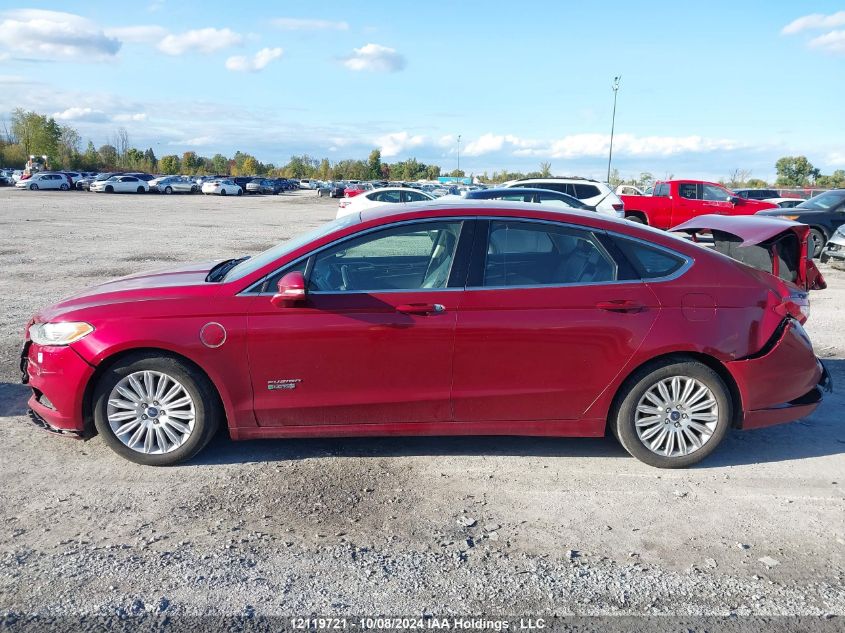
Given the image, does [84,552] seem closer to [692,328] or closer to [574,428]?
[574,428]

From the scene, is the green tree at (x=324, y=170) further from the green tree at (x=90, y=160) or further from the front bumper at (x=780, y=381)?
the front bumper at (x=780, y=381)

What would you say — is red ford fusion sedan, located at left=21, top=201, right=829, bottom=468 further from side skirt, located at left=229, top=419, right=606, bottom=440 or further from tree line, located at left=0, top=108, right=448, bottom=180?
tree line, located at left=0, top=108, right=448, bottom=180

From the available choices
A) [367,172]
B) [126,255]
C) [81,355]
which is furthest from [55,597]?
[367,172]

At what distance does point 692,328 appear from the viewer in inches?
182

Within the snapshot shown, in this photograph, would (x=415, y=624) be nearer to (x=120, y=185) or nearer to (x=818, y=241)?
(x=818, y=241)

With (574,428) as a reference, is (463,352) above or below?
above

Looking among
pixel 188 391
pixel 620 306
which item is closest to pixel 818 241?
pixel 620 306

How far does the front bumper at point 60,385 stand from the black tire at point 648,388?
335 centimetres

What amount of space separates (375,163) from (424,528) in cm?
12367

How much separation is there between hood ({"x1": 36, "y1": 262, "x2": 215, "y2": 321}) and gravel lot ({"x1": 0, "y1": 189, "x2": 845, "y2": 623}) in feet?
3.18

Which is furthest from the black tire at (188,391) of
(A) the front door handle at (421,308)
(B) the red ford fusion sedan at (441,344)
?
(A) the front door handle at (421,308)

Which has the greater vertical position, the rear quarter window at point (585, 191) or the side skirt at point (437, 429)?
the rear quarter window at point (585, 191)

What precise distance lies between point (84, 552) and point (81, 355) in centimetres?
134

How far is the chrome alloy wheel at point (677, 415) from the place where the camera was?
15.4 ft
